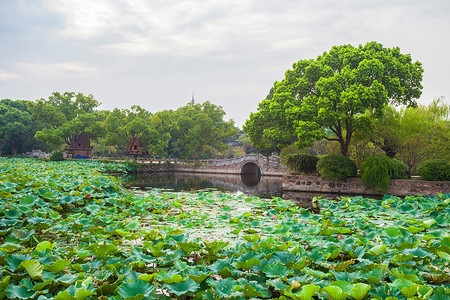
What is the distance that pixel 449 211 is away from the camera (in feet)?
18.9

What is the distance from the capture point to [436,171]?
11586 mm

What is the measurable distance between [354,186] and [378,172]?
132 centimetres

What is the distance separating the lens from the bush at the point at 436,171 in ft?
37.7

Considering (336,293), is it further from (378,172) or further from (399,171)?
(399,171)

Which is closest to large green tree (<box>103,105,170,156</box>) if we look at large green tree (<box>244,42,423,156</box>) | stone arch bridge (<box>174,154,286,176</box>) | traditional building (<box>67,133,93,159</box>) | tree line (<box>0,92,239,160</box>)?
tree line (<box>0,92,239,160</box>)

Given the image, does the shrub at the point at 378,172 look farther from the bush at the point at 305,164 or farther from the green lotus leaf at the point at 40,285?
the green lotus leaf at the point at 40,285

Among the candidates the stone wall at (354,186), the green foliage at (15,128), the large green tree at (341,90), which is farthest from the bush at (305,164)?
the green foliage at (15,128)

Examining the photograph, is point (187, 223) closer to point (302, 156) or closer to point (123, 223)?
point (123, 223)

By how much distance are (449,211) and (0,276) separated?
686 centimetres

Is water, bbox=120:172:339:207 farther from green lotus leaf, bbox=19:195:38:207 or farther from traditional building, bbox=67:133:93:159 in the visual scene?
traditional building, bbox=67:133:93:159

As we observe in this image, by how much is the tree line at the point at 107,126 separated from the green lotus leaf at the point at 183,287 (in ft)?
94.9

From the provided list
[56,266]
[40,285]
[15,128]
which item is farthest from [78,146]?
[40,285]

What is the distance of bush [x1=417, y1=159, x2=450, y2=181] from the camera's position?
11.5m

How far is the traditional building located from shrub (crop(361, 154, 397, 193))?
27705mm
